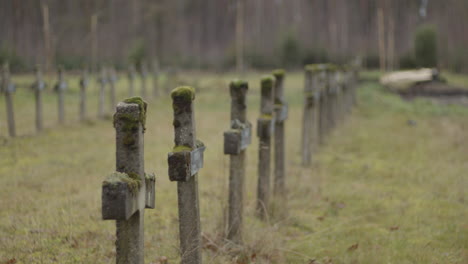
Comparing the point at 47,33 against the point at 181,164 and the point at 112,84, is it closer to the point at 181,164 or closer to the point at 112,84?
the point at 112,84

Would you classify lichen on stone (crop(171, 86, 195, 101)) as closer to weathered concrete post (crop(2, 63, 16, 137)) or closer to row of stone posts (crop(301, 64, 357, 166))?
row of stone posts (crop(301, 64, 357, 166))

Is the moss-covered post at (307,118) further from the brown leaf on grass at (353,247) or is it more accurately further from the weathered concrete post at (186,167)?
the weathered concrete post at (186,167)

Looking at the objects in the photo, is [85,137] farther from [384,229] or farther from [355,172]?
[384,229]

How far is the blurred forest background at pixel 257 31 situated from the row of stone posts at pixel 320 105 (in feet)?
57.1

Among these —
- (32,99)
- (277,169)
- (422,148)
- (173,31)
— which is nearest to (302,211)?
(277,169)

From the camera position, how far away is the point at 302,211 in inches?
277

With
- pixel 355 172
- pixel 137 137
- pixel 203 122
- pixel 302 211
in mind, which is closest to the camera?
pixel 137 137

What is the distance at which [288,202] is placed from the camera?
7.20m

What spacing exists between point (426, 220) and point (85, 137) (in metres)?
8.49

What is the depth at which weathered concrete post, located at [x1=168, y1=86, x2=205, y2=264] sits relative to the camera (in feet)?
12.9

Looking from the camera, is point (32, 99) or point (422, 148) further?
point (32, 99)

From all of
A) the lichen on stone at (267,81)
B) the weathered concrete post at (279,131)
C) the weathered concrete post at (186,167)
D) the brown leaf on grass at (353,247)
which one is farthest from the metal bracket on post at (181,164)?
the weathered concrete post at (279,131)

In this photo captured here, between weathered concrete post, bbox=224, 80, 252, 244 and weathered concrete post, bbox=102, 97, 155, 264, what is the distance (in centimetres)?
210

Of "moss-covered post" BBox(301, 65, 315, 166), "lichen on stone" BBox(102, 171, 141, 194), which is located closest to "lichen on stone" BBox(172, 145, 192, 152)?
"lichen on stone" BBox(102, 171, 141, 194)
